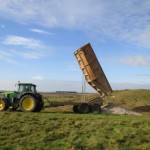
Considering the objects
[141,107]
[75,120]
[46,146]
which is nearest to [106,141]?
[46,146]

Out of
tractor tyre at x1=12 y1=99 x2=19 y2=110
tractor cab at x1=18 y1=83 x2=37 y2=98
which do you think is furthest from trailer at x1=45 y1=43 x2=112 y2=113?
tractor tyre at x1=12 y1=99 x2=19 y2=110

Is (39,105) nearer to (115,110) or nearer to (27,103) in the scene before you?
(27,103)

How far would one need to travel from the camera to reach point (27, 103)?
2566 cm

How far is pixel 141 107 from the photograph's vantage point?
3206 centimetres

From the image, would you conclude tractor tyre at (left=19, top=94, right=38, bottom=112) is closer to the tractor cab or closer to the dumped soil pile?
the tractor cab

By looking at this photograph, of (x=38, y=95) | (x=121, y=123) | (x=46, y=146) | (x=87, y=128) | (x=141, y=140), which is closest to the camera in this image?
(x=46, y=146)

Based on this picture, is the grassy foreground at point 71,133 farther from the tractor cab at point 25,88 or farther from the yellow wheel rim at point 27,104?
the tractor cab at point 25,88

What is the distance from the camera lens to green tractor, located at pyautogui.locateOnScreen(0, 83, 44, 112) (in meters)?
25.5

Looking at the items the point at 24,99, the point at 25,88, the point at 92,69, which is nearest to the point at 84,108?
the point at 92,69

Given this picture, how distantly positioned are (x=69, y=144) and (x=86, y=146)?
0.80 metres

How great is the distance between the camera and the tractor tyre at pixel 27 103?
2536cm

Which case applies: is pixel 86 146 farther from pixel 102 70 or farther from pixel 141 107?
pixel 141 107

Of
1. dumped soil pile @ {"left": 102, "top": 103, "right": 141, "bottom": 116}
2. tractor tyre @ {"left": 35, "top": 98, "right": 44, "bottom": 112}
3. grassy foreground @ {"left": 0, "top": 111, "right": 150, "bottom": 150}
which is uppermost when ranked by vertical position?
tractor tyre @ {"left": 35, "top": 98, "right": 44, "bottom": 112}

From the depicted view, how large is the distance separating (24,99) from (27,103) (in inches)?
14.5
